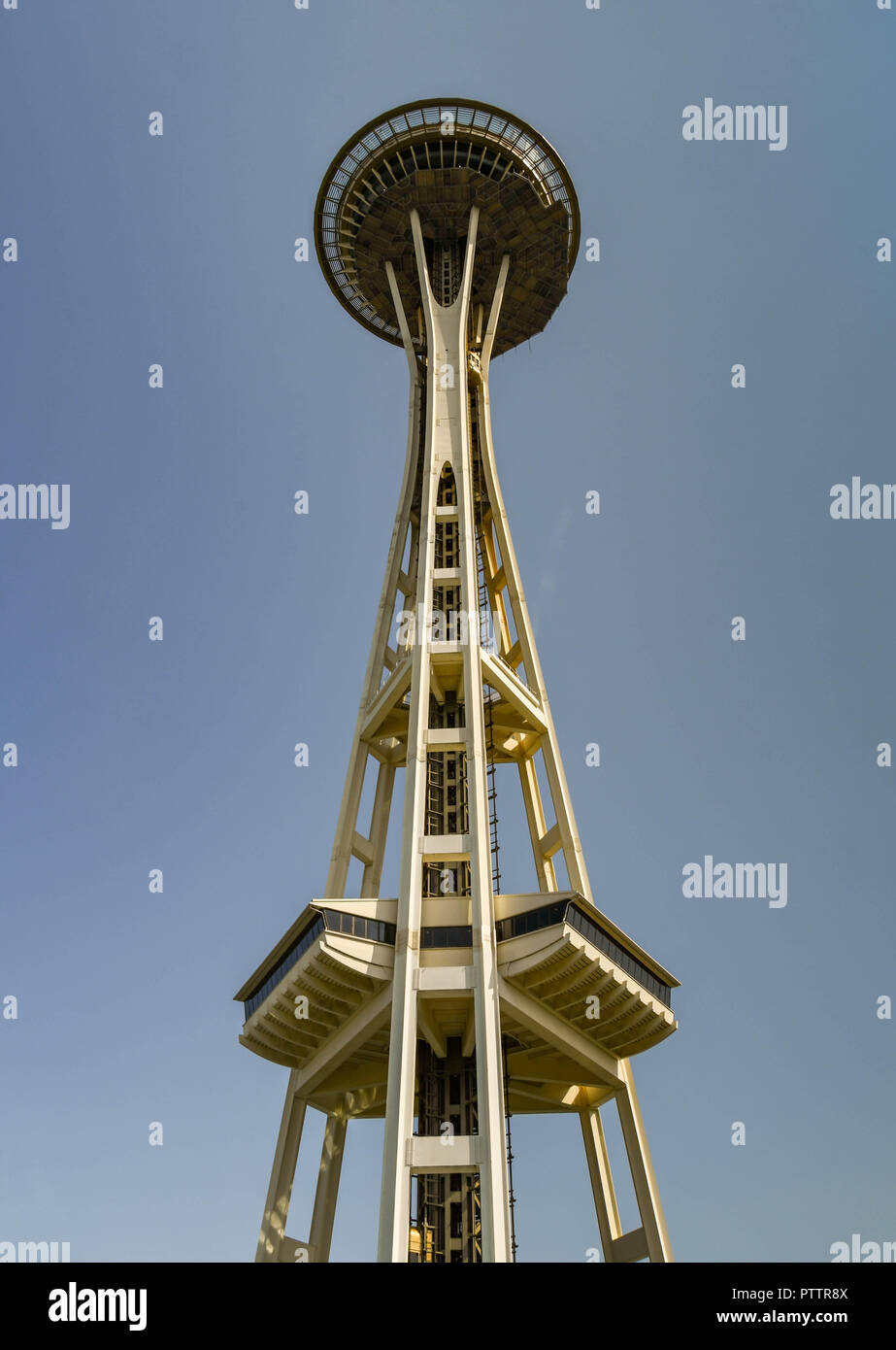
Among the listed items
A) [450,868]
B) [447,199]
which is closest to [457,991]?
[450,868]

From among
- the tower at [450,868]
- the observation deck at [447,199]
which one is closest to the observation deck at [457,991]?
the tower at [450,868]

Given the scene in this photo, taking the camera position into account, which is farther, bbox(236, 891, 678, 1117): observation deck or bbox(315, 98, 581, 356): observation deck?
bbox(315, 98, 581, 356): observation deck

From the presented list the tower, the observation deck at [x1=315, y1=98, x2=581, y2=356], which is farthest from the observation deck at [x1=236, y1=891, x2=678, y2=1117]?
the observation deck at [x1=315, y1=98, x2=581, y2=356]

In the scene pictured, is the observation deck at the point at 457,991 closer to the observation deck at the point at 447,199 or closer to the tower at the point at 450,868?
the tower at the point at 450,868

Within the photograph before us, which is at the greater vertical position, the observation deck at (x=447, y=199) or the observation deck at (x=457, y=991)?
the observation deck at (x=447, y=199)

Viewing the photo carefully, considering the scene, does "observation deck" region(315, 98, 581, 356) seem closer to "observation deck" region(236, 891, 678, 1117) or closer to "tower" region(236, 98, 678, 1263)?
"tower" region(236, 98, 678, 1263)
